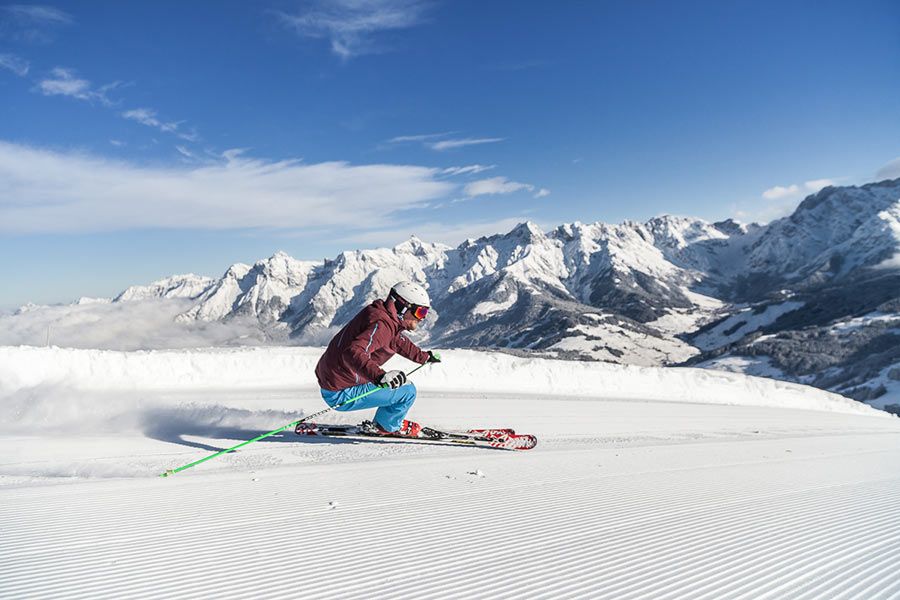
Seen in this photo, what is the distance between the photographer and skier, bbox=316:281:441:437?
7891 mm

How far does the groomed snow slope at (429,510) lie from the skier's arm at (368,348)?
137 cm

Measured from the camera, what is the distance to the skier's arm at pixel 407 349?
8.62 meters

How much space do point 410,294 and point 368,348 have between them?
1129 mm

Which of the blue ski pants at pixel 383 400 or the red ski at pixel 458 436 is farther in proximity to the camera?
the red ski at pixel 458 436

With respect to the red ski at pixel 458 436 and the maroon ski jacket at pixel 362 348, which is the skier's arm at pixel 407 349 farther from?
the red ski at pixel 458 436

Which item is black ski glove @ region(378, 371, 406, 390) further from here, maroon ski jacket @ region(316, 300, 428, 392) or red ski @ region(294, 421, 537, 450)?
red ski @ region(294, 421, 537, 450)

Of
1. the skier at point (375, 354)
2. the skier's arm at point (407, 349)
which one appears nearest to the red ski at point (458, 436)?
the skier at point (375, 354)

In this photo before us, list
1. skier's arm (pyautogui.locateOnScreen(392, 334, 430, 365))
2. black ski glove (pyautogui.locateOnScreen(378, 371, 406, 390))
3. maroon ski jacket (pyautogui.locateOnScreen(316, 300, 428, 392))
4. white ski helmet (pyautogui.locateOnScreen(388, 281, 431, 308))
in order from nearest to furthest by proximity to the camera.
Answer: black ski glove (pyautogui.locateOnScreen(378, 371, 406, 390)) < maroon ski jacket (pyautogui.locateOnScreen(316, 300, 428, 392)) < white ski helmet (pyautogui.locateOnScreen(388, 281, 431, 308)) < skier's arm (pyautogui.locateOnScreen(392, 334, 430, 365))

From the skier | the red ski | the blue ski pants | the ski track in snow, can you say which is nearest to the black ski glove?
the skier

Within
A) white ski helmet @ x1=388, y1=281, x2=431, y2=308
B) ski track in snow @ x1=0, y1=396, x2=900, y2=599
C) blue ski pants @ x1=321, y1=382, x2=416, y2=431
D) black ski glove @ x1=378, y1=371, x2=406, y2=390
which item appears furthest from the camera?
blue ski pants @ x1=321, y1=382, x2=416, y2=431

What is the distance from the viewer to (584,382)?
2072 cm

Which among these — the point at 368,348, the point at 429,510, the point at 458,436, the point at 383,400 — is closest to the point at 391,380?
the point at 368,348

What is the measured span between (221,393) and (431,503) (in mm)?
12592

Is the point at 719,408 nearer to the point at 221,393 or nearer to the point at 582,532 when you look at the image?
the point at 582,532
